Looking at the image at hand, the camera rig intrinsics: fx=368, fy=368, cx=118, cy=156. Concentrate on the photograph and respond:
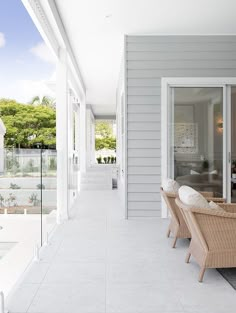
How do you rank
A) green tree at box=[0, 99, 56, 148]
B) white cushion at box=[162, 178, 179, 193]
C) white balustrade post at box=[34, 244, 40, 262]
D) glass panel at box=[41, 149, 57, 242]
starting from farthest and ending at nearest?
green tree at box=[0, 99, 56, 148] < glass panel at box=[41, 149, 57, 242] < white cushion at box=[162, 178, 179, 193] < white balustrade post at box=[34, 244, 40, 262]

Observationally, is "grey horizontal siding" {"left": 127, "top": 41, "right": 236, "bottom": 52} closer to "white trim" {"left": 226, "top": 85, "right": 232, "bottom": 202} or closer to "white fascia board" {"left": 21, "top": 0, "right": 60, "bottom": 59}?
"white trim" {"left": 226, "top": 85, "right": 232, "bottom": 202}

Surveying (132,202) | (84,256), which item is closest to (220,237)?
(84,256)

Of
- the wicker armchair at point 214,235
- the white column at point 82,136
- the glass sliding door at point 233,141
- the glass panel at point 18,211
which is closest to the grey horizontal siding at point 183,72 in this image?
the glass sliding door at point 233,141

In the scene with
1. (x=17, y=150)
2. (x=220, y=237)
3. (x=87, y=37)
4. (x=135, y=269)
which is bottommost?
(x=135, y=269)

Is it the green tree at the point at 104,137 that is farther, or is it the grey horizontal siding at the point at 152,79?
the green tree at the point at 104,137

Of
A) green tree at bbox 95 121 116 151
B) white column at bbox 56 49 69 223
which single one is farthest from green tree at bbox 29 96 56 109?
white column at bbox 56 49 69 223

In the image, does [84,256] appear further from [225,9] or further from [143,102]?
[225,9]

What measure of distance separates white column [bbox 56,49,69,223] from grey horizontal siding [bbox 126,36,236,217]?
1.07m

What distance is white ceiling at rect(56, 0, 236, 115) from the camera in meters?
4.90

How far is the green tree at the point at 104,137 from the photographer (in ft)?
67.5

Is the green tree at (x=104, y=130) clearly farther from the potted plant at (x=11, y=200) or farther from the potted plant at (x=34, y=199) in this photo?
the potted plant at (x=11, y=200)

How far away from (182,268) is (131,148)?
2.91 meters

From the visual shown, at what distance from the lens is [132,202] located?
627 centimetres

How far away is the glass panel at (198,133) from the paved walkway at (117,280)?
5.03ft
